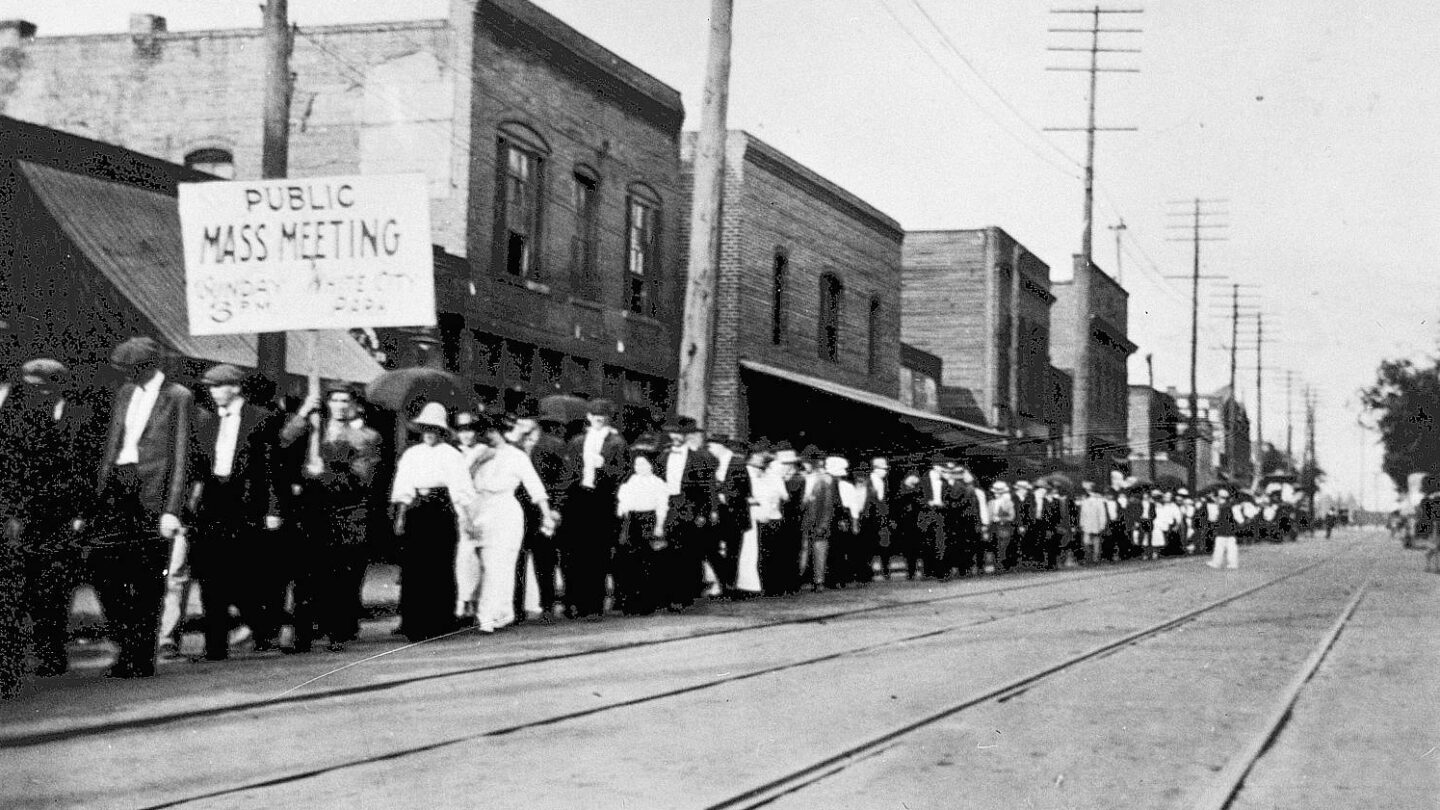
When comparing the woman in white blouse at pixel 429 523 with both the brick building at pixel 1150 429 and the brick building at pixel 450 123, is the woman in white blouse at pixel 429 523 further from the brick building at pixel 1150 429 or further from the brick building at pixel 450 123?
the brick building at pixel 1150 429

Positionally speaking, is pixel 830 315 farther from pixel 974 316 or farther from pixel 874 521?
pixel 974 316

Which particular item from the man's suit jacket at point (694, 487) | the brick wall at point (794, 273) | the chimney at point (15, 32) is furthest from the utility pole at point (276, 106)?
the brick wall at point (794, 273)

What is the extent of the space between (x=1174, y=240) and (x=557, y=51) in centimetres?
4005

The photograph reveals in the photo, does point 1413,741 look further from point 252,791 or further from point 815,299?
point 815,299

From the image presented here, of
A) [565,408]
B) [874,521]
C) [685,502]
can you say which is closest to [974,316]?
[874,521]

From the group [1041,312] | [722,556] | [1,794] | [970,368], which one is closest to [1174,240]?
[1041,312]

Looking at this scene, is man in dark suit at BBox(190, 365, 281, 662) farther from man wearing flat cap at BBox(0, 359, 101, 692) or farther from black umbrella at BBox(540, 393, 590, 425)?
black umbrella at BBox(540, 393, 590, 425)

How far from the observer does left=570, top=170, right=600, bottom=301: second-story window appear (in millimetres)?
23438

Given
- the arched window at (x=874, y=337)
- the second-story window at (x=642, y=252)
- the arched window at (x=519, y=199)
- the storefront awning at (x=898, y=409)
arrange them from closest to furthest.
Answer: the arched window at (x=519, y=199)
the second-story window at (x=642, y=252)
the storefront awning at (x=898, y=409)
the arched window at (x=874, y=337)

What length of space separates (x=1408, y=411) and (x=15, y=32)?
42.2 m

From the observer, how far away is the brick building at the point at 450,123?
2030 cm

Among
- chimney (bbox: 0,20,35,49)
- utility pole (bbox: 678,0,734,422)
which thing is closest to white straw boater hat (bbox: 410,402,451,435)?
utility pole (bbox: 678,0,734,422)

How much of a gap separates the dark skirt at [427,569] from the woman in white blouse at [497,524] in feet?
1.97

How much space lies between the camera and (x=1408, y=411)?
49.7 metres
